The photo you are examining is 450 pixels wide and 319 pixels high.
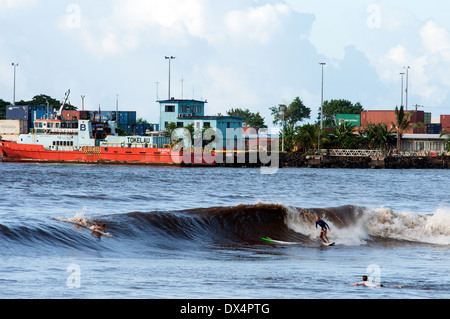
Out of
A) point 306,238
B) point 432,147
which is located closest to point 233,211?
point 306,238

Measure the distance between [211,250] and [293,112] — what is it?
109927 mm

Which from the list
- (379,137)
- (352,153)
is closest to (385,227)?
(352,153)

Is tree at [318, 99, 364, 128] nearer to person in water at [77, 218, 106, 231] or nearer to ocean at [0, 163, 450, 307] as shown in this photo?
ocean at [0, 163, 450, 307]

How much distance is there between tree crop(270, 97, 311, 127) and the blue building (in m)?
26.7

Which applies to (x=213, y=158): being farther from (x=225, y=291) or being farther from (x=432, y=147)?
(x=225, y=291)

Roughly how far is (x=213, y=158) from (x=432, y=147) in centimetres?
3279

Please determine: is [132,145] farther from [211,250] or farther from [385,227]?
[211,250]

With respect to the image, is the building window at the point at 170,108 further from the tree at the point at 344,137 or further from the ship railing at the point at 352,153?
the ship railing at the point at 352,153

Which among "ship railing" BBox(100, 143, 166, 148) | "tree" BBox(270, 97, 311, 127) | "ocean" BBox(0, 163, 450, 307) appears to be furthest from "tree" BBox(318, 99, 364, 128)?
"ocean" BBox(0, 163, 450, 307)

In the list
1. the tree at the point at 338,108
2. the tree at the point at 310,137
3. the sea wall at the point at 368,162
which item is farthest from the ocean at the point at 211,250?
the tree at the point at 338,108

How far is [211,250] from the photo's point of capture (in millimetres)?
19547

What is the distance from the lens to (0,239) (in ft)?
56.0

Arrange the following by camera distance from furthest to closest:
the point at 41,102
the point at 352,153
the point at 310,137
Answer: the point at 41,102, the point at 310,137, the point at 352,153

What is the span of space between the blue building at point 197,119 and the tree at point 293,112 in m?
26.7
